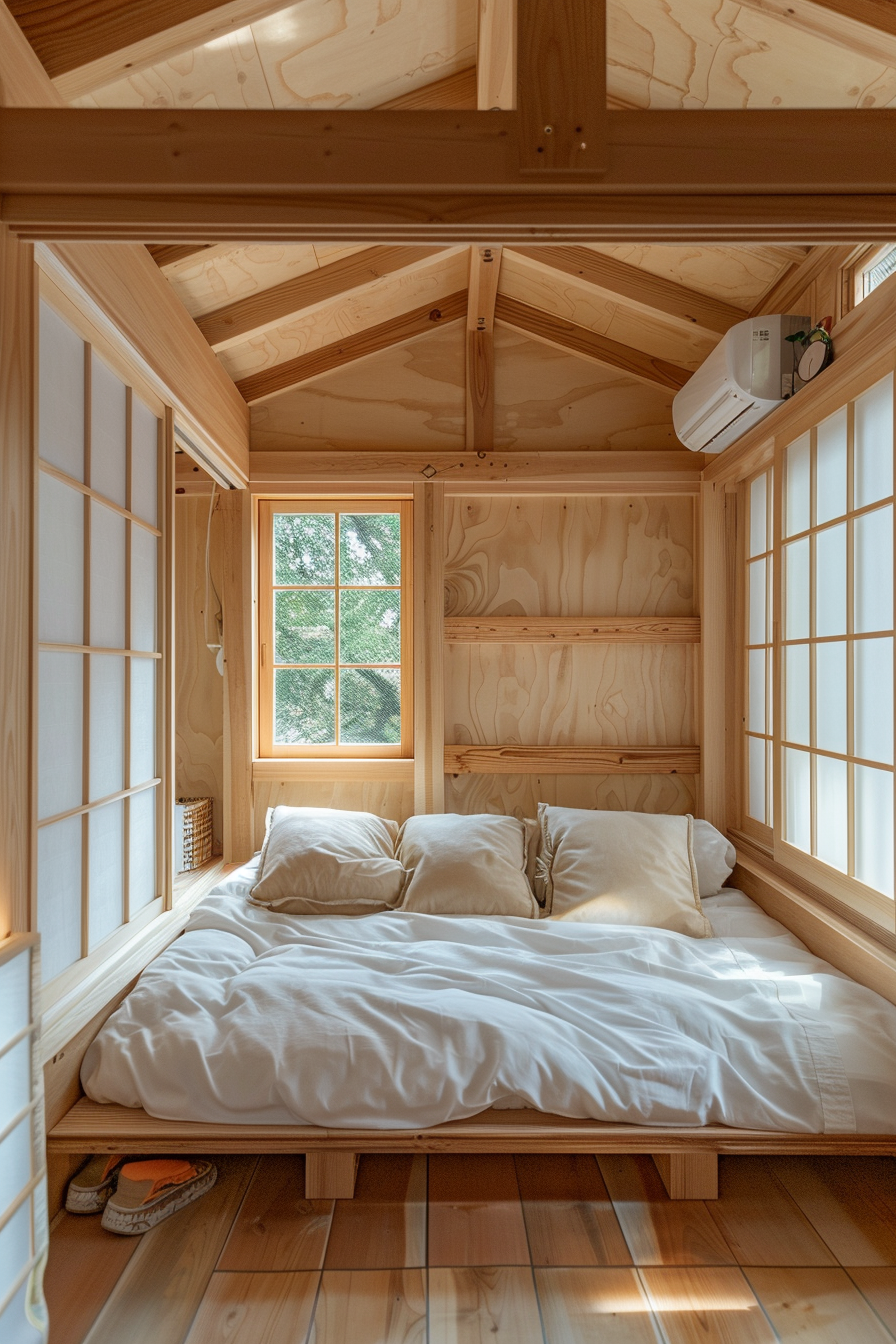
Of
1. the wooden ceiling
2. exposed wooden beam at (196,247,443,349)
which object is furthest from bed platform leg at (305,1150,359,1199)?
exposed wooden beam at (196,247,443,349)

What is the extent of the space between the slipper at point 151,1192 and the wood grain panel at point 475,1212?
508mm

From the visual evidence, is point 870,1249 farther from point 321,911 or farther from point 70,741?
point 70,741

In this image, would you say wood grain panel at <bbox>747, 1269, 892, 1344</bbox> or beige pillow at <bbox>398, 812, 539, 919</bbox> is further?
beige pillow at <bbox>398, 812, 539, 919</bbox>

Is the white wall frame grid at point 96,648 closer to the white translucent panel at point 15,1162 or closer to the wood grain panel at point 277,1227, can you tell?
the white translucent panel at point 15,1162

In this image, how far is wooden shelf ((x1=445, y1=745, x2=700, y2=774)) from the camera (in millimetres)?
3365

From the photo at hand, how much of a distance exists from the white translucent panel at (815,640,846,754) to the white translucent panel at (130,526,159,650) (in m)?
1.95

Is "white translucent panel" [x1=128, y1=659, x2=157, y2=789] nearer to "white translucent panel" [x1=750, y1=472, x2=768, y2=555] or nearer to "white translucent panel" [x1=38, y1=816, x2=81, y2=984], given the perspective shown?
"white translucent panel" [x1=38, y1=816, x2=81, y2=984]

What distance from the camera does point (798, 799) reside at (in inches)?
103

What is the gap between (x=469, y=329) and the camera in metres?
3.29

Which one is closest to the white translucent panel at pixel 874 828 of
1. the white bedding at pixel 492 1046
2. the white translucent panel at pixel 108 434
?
the white bedding at pixel 492 1046

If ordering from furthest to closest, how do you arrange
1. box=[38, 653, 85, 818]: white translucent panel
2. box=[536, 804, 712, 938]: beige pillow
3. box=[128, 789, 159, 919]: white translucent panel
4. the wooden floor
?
box=[536, 804, 712, 938]: beige pillow → box=[128, 789, 159, 919]: white translucent panel → box=[38, 653, 85, 818]: white translucent panel → the wooden floor

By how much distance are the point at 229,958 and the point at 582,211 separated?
195cm

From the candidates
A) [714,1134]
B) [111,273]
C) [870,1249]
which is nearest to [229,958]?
[714,1134]

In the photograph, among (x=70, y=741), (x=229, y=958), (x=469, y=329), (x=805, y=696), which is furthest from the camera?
(x=469, y=329)
